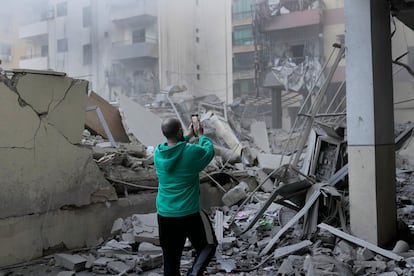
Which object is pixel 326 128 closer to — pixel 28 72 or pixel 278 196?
pixel 278 196

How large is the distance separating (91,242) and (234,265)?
1.87m

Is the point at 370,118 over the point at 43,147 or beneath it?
over

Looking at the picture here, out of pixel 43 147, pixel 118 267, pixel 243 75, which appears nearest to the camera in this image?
pixel 118 267

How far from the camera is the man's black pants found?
277 cm

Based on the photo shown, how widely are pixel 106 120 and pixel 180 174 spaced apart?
5605 millimetres

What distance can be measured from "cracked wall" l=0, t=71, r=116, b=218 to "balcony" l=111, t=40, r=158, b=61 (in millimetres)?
19295

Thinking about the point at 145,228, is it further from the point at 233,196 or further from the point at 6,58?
the point at 6,58

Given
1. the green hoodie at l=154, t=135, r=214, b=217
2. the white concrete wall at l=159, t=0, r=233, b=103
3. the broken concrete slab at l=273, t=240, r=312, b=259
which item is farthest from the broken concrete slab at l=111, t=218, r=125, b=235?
the white concrete wall at l=159, t=0, r=233, b=103

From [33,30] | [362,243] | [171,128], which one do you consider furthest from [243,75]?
[171,128]

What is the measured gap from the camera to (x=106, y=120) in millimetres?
8023

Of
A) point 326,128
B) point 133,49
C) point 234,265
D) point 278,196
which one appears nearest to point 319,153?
point 326,128

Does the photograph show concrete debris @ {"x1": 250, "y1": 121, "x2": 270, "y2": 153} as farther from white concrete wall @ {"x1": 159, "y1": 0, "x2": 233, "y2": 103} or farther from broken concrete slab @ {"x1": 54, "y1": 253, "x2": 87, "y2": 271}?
broken concrete slab @ {"x1": 54, "y1": 253, "x2": 87, "y2": 271}

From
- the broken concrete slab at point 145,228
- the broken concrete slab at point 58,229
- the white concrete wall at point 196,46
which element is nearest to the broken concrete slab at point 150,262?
the broken concrete slab at point 145,228

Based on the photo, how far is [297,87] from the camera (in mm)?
21375
